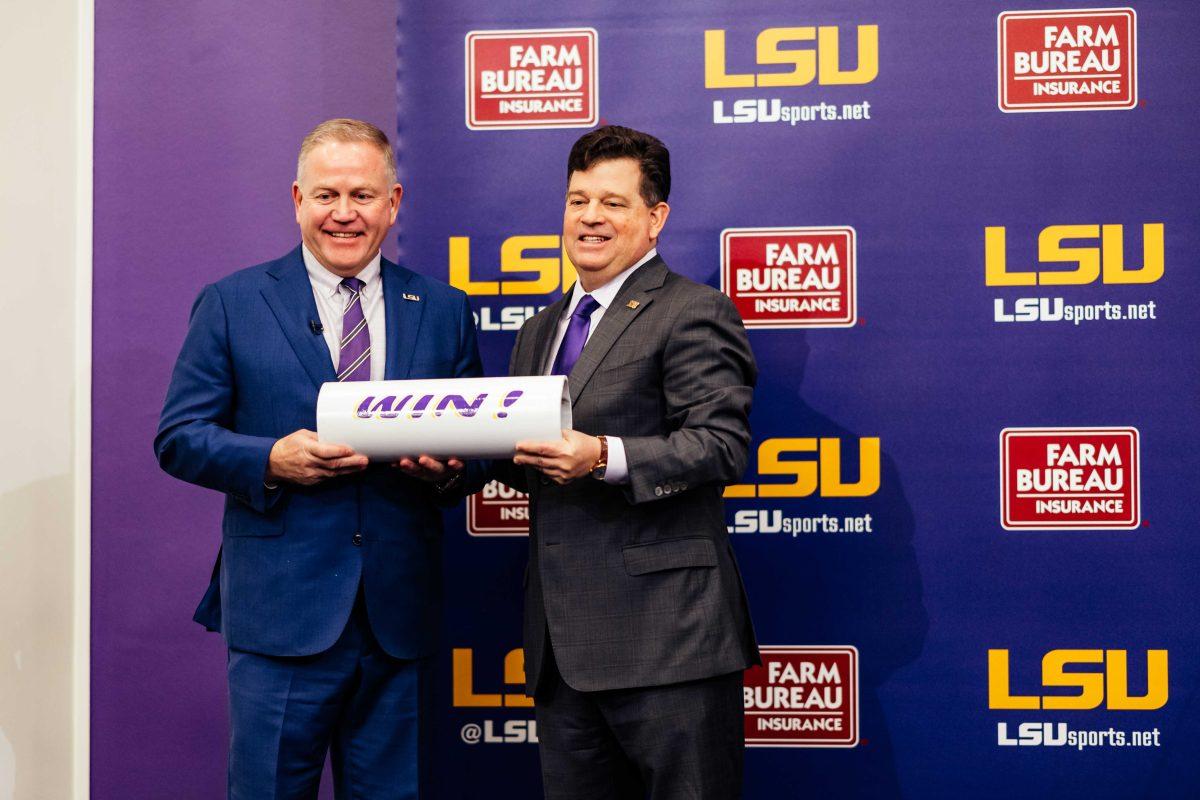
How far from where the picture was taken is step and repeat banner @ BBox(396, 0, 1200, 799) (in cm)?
298

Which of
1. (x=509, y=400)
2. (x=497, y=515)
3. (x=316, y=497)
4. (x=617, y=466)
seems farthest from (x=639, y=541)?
(x=497, y=515)

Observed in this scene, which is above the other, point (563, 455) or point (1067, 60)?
point (1067, 60)

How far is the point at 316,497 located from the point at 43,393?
1278 mm

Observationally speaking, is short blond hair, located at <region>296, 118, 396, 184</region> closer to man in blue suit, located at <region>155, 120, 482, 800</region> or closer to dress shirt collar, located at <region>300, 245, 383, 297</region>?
man in blue suit, located at <region>155, 120, 482, 800</region>

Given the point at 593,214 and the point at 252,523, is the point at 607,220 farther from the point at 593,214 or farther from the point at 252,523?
the point at 252,523

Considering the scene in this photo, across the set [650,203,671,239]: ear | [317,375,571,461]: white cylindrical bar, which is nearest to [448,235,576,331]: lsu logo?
[650,203,671,239]: ear

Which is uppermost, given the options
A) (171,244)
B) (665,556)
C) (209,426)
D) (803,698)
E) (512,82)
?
(512,82)

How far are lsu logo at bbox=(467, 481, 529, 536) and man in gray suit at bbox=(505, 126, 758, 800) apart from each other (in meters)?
0.75

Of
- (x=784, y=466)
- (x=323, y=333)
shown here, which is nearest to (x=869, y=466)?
(x=784, y=466)

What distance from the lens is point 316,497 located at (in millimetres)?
2232

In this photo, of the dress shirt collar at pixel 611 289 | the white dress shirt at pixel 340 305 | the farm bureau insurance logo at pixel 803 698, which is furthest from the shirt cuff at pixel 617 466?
the farm bureau insurance logo at pixel 803 698

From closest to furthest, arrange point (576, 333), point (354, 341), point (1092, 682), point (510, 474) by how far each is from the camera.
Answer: point (354, 341)
point (576, 333)
point (510, 474)
point (1092, 682)

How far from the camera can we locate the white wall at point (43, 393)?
2.92 m

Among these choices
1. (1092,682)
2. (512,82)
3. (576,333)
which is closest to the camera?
(576,333)
